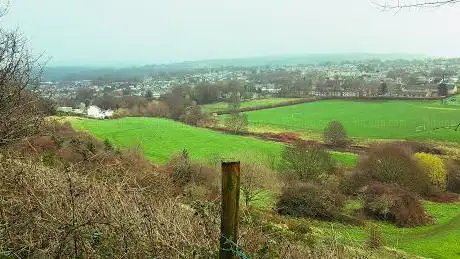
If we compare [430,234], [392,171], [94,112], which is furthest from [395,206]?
[94,112]

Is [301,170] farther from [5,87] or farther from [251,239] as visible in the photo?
[251,239]

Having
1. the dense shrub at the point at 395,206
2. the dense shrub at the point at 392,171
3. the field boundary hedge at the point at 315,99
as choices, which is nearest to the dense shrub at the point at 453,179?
the dense shrub at the point at 392,171

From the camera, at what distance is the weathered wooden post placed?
140 inches

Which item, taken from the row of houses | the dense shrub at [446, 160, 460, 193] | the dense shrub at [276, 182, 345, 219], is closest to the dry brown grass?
the dense shrub at [276, 182, 345, 219]

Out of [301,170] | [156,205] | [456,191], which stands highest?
[156,205]

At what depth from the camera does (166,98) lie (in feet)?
278

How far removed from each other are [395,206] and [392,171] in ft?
17.4

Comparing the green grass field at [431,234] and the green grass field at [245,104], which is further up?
the green grass field at [245,104]

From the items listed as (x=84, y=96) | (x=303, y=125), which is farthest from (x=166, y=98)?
(x=303, y=125)

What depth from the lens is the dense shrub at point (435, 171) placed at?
44.8 meters

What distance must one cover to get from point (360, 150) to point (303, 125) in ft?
46.4

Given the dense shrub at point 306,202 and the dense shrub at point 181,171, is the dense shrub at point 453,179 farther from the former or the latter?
the dense shrub at point 181,171

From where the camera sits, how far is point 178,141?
60094 mm

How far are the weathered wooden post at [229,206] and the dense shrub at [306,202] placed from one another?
32.3 m
